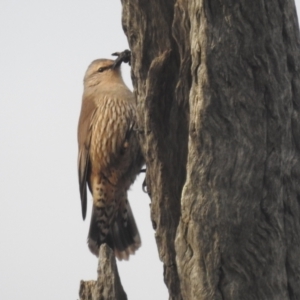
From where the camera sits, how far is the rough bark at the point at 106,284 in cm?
455

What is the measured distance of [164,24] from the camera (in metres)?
4.58

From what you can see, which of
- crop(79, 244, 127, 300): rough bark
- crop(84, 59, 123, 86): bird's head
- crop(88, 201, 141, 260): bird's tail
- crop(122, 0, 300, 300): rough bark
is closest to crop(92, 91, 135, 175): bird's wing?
crop(84, 59, 123, 86): bird's head

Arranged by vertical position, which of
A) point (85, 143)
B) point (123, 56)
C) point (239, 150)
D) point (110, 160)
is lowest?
point (239, 150)

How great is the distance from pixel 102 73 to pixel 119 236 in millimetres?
1702

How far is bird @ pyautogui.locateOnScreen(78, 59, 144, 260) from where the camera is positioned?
7.66 m

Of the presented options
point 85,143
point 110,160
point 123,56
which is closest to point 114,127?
point 110,160

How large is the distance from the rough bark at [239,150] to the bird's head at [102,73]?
12.4 feet

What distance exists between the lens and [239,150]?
4137 mm

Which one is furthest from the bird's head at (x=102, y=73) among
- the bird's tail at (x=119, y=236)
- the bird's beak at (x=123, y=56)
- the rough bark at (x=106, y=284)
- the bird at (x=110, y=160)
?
the rough bark at (x=106, y=284)

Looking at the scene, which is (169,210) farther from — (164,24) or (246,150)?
(164,24)

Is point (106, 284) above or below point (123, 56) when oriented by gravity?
below

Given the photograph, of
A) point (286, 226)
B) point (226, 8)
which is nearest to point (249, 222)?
point (286, 226)

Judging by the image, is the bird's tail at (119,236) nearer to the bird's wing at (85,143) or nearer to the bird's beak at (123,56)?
the bird's wing at (85,143)

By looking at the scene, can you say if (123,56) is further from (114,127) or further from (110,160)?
(110,160)
